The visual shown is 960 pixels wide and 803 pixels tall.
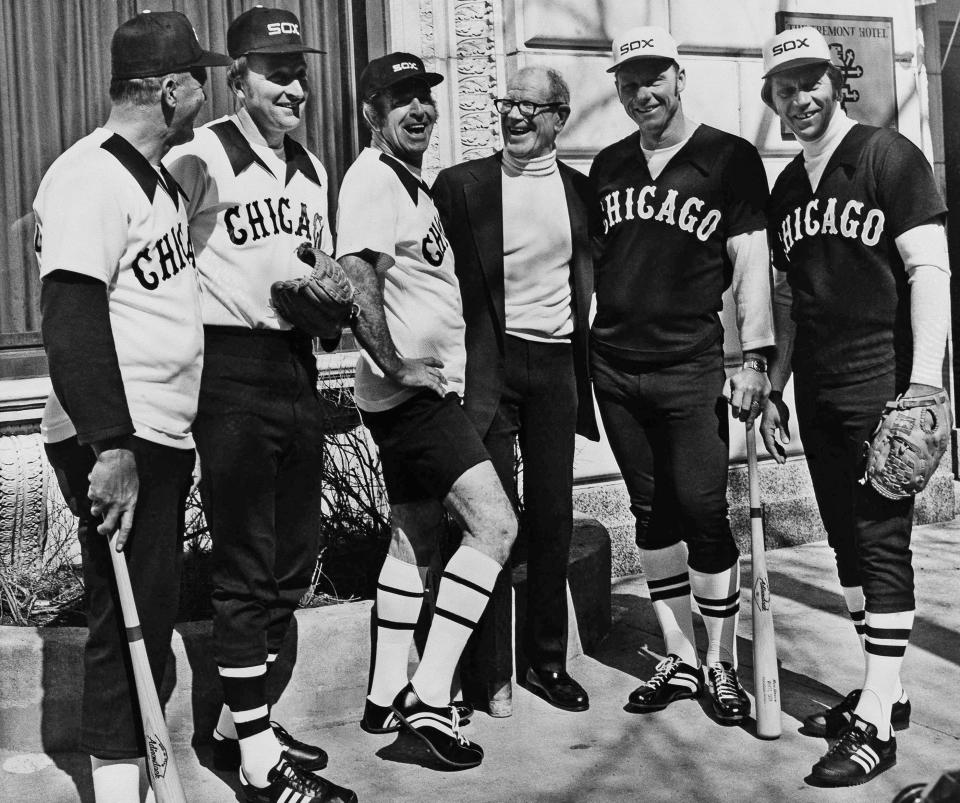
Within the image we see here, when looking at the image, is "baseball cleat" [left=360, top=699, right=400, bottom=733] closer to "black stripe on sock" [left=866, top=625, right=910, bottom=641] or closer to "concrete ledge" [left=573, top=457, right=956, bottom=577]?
"black stripe on sock" [left=866, top=625, right=910, bottom=641]

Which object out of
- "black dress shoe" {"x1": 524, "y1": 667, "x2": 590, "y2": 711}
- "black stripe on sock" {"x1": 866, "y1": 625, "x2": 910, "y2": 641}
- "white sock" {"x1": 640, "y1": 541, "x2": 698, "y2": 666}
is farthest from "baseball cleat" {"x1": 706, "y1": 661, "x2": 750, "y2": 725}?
"black stripe on sock" {"x1": 866, "y1": 625, "x2": 910, "y2": 641}

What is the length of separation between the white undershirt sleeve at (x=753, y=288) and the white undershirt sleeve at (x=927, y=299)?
0.61 meters

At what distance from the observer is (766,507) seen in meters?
7.27

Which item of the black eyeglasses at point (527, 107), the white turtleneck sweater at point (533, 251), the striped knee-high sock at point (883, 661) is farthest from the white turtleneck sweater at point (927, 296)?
the black eyeglasses at point (527, 107)

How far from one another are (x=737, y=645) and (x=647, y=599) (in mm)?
834

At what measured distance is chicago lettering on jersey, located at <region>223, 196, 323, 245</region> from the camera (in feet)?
12.9

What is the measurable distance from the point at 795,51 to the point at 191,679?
9.21ft

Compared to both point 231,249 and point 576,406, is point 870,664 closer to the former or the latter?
point 576,406

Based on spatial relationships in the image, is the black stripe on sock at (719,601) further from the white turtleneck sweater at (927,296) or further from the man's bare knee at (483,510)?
the white turtleneck sweater at (927,296)

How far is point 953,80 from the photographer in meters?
9.35

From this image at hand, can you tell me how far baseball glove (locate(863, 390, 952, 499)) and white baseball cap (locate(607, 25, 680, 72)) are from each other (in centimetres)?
144

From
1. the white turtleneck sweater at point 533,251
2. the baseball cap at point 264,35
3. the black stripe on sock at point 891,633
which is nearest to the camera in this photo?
the baseball cap at point 264,35

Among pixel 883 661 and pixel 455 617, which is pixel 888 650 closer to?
pixel 883 661

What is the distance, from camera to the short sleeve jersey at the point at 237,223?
3.91 metres
